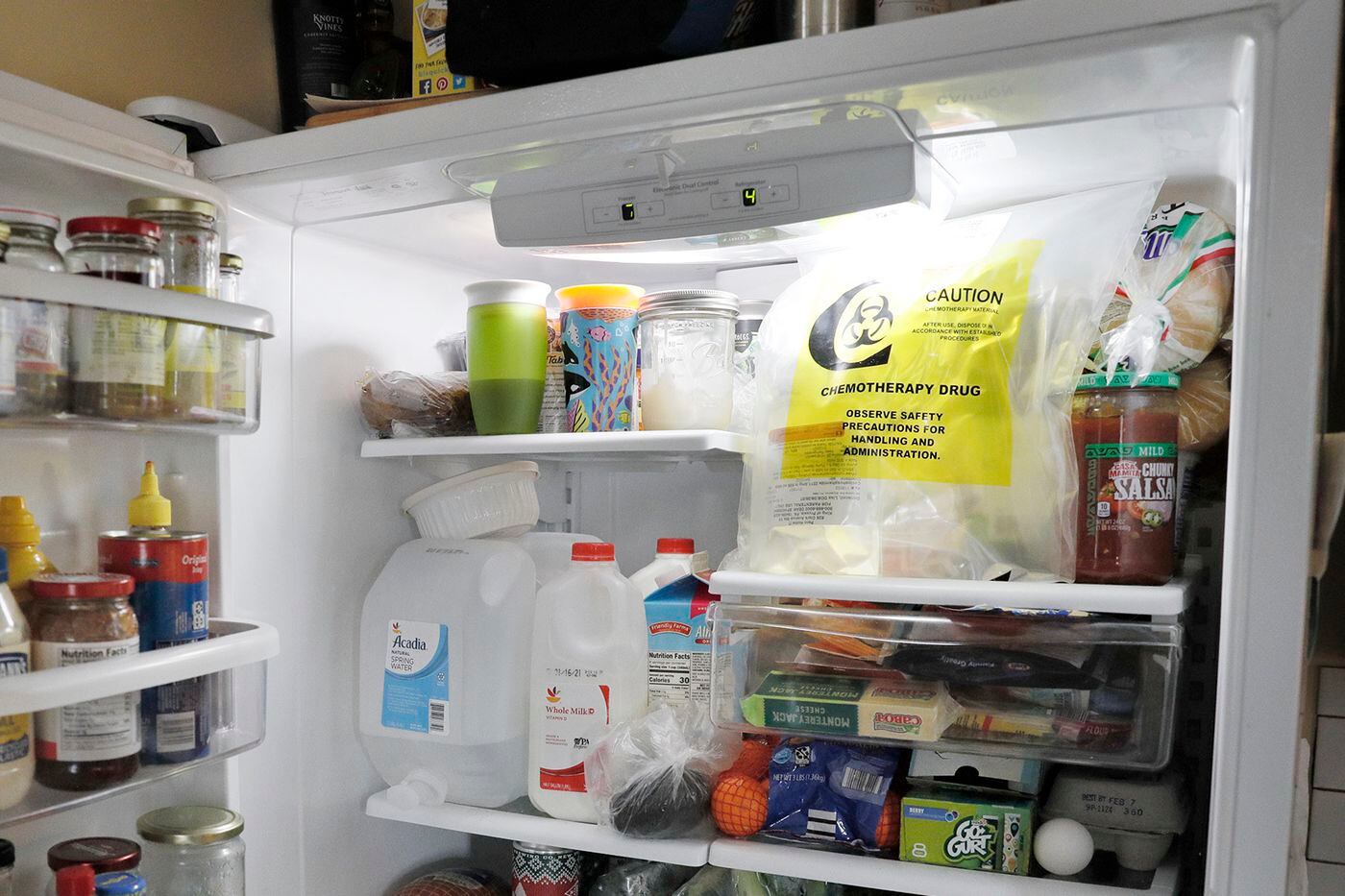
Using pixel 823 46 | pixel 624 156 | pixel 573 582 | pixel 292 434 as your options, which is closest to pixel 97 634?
pixel 292 434

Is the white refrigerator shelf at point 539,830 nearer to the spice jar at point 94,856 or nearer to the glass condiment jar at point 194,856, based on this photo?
the glass condiment jar at point 194,856

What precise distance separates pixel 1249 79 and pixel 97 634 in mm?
1090

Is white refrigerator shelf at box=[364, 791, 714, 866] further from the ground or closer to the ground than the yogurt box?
closer to the ground

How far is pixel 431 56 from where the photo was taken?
118cm

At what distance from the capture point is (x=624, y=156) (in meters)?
1.06

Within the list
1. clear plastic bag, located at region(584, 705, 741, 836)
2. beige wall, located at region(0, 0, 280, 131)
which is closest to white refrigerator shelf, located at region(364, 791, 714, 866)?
clear plastic bag, located at region(584, 705, 741, 836)

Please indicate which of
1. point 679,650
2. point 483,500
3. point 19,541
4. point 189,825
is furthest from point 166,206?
point 679,650

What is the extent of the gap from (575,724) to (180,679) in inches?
18.8

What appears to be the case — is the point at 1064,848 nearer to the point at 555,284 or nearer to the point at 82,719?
the point at 82,719

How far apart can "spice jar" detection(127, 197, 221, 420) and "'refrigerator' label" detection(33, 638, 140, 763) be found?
222 millimetres

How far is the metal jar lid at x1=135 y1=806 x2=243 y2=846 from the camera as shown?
109 centimetres

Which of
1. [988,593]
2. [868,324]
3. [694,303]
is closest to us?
[988,593]

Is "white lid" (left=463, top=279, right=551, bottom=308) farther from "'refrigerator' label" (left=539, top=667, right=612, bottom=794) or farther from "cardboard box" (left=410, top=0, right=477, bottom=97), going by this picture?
"'refrigerator' label" (left=539, top=667, right=612, bottom=794)

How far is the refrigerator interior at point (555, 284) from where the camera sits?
31.6 inches
